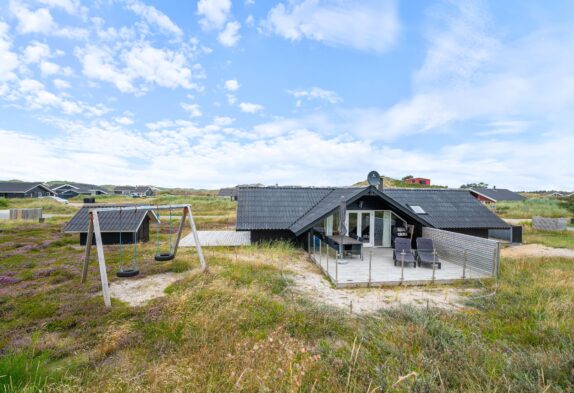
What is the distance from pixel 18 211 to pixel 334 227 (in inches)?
1328

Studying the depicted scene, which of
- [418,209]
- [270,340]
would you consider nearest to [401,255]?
[418,209]

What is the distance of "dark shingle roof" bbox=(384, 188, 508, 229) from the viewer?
14.9 meters

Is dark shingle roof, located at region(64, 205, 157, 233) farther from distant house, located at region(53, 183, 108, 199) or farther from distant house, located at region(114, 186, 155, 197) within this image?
distant house, located at region(114, 186, 155, 197)

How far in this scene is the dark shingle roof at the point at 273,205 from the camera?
14.2 metres

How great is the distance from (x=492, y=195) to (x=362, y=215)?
5294 centimetres

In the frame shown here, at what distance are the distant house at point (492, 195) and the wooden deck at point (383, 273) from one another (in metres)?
49.3

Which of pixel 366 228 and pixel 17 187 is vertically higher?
pixel 17 187

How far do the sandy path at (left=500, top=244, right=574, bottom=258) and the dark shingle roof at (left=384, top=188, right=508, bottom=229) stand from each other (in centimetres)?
151

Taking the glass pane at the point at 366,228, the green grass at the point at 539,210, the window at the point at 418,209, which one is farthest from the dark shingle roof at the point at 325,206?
the green grass at the point at 539,210

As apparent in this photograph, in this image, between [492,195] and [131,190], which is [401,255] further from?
[131,190]

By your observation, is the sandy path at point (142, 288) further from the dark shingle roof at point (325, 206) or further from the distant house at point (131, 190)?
the distant house at point (131, 190)

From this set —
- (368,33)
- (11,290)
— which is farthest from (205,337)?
(368,33)

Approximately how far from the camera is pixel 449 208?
1602cm

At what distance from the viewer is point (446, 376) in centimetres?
360
